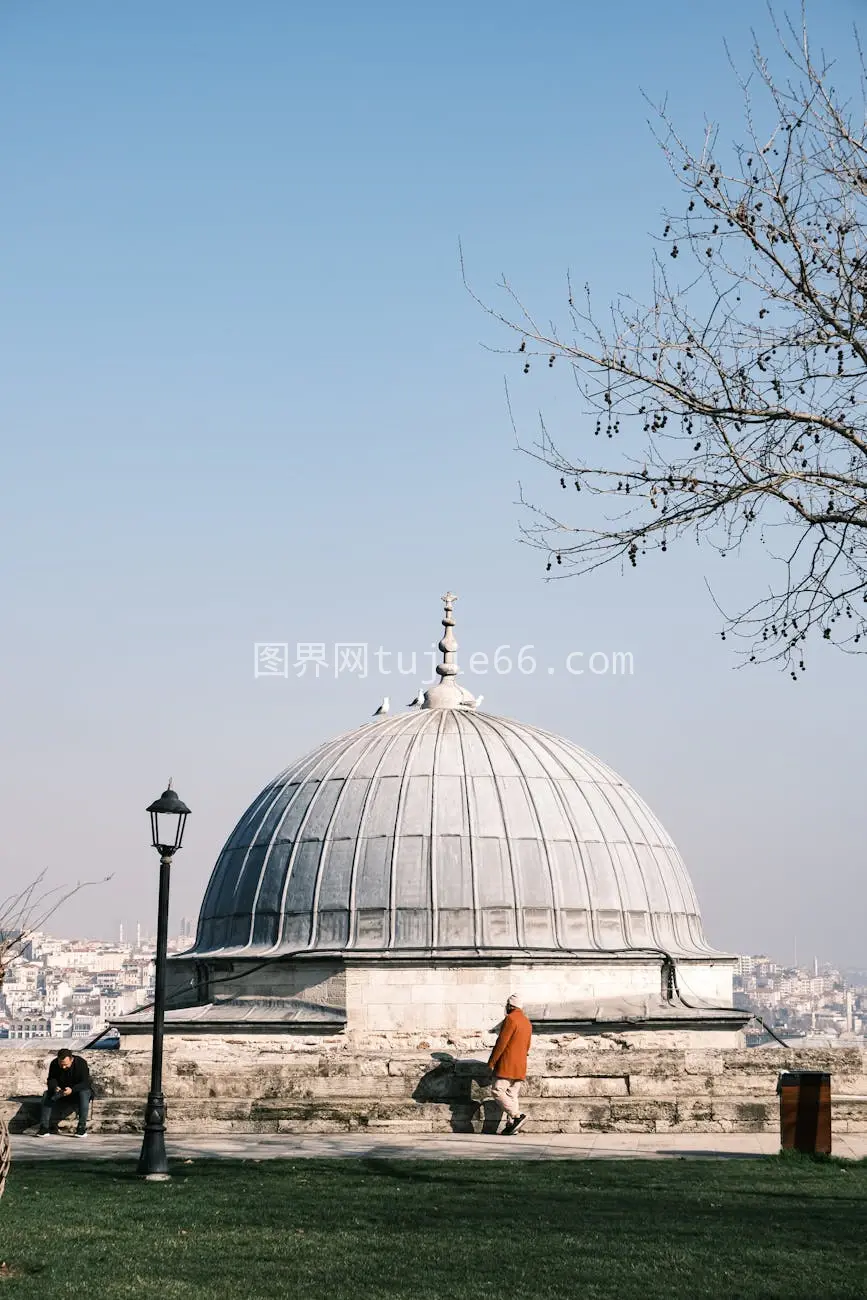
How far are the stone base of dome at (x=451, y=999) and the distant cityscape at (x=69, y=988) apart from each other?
52.9 meters

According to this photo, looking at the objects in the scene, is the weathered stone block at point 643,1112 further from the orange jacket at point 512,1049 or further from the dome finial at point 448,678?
the dome finial at point 448,678

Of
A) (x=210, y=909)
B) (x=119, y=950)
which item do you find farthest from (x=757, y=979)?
(x=210, y=909)

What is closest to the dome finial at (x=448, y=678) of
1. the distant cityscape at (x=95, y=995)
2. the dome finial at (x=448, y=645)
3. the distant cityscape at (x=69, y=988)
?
the dome finial at (x=448, y=645)

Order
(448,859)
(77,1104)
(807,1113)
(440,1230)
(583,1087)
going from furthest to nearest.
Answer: (448,859) < (583,1087) < (77,1104) < (807,1113) < (440,1230)

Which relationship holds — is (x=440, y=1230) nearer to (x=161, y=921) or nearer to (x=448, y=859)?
(x=161, y=921)

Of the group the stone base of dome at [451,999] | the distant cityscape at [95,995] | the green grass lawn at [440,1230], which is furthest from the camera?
the distant cityscape at [95,995]

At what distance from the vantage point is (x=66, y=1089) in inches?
646

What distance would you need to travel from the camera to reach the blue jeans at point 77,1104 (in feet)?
53.8

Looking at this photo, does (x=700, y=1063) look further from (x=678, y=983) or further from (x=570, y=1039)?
(x=678, y=983)

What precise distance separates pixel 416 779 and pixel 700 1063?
1133cm

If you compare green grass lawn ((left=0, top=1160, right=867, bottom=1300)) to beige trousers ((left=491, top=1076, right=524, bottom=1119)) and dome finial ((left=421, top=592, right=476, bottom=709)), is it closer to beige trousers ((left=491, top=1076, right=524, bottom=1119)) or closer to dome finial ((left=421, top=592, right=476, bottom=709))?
beige trousers ((left=491, top=1076, right=524, bottom=1119))

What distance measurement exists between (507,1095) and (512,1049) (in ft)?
1.57

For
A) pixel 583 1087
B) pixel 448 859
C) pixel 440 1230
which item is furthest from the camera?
pixel 448 859

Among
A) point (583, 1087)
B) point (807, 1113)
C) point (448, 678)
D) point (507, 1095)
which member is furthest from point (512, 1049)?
point (448, 678)
